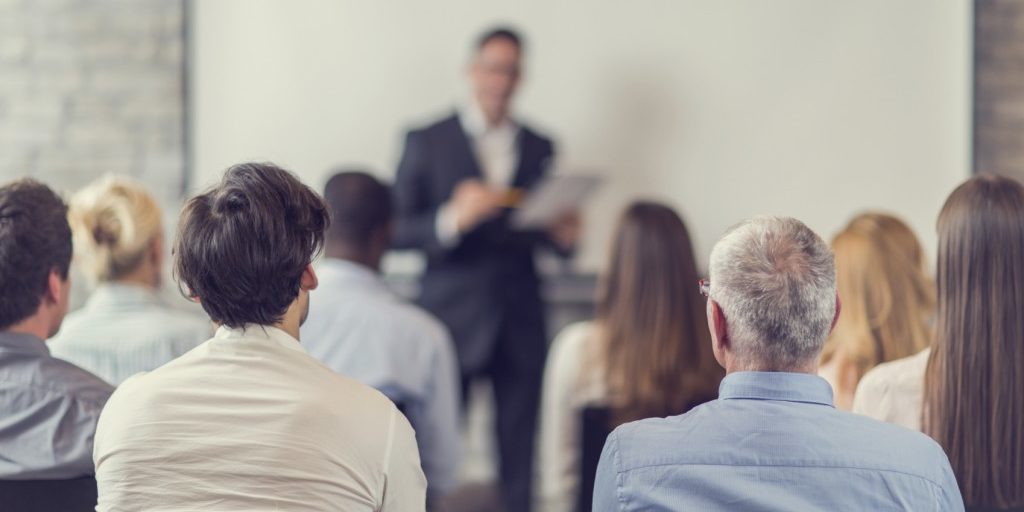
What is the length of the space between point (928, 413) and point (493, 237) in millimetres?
2203

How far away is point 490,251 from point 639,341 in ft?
4.37

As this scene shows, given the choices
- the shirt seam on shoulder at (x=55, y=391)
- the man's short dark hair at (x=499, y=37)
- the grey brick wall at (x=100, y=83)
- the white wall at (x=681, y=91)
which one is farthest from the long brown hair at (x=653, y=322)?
the grey brick wall at (x=100, y=83)

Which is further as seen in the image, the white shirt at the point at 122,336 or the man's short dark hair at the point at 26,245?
the white shirt at the point at 122,336

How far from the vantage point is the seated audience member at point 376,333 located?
8.97 feet

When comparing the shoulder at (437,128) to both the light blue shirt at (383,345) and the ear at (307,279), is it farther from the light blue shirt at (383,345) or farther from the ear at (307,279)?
the ear at (307,279)

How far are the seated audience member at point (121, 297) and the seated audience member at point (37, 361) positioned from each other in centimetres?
55

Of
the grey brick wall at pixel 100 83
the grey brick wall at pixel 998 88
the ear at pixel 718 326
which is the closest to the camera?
the ear at pixel 718 326

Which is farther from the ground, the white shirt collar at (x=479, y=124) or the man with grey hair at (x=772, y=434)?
the white shirt collar at (x=479, y=124)

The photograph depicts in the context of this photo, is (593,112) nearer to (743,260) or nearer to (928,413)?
(928,413)

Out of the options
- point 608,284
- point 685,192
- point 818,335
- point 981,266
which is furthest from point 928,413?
point 685,192

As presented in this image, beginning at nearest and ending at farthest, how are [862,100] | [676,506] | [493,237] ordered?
[676,506] < [493,237] < [862,100]

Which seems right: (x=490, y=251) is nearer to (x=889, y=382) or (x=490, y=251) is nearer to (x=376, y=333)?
(x=376, y=333)

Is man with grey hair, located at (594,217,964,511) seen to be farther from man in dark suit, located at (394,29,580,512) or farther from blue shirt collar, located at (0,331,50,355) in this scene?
man in dark suit, located at (394,29,580,512)

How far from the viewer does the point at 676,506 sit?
1.47 meters
